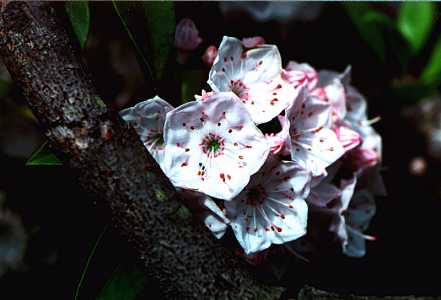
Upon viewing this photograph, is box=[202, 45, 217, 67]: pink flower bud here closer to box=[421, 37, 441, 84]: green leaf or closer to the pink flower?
the pink flower

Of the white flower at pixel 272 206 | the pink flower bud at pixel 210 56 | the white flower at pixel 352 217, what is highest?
the pink flower bud at pixel 210 56

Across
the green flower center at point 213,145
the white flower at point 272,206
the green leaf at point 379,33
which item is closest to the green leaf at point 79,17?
the green flower center at point 213,145

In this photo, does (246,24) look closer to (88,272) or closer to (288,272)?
(288,272)

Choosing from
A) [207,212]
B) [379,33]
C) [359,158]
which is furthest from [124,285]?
[379,33]

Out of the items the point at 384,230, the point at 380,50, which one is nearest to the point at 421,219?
the point at 384,230

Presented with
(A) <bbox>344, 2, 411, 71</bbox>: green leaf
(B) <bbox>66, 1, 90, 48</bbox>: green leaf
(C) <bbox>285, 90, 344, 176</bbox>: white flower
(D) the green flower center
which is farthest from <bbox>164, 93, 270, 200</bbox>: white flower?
(A) <bbox>344, 2, 411, 71</bbox>: green leaf

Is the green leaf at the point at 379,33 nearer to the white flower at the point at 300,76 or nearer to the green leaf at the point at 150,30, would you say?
the white flower at the point at 300,76
